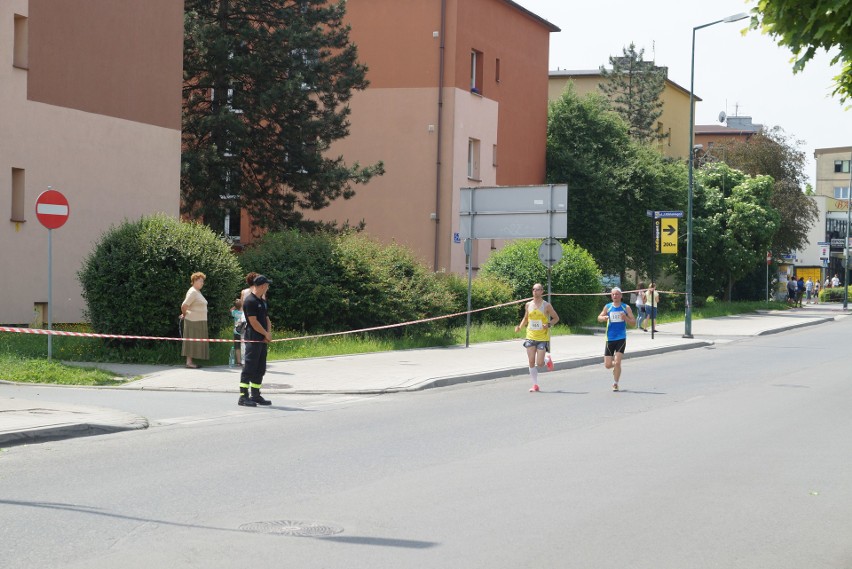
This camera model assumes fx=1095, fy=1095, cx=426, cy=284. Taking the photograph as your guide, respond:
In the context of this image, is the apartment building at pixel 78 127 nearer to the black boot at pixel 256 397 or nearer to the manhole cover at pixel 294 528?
the black boot at pixel 256 397

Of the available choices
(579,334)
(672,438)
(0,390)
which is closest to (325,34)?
(579,334)

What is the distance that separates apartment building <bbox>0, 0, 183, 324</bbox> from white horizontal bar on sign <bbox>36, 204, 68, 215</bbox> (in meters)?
6.52

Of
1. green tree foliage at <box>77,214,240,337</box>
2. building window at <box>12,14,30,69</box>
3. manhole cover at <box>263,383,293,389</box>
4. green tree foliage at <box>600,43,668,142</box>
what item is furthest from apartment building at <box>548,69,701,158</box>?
manhole cover at <box>263,383,293,389</box>

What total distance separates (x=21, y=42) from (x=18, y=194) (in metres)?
3.35

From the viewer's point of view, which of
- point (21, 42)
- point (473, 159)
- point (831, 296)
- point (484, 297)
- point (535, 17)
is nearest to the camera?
point (21, 42)

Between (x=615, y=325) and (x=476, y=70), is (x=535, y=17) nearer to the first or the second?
(x=476, y=70)

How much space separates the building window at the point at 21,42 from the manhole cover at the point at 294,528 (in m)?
19.5

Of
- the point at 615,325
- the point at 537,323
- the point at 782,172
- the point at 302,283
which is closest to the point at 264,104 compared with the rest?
the point at 302,283

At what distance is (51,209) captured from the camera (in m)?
17.6

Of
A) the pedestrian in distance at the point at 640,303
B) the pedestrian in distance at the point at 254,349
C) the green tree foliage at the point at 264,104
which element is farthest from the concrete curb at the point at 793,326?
the pedestrian in distance at the point at 254,349

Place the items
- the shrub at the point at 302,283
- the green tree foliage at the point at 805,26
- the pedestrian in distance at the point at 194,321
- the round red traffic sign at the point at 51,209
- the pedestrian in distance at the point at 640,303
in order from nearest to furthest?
the green tree foliage at the point at 805,26
the round red traffic sign at the point at 51,209
the pedestrian in distance at the point at 194,321
the shrub at the point at 302,283
the pedestrian in distance at the point at 640,303

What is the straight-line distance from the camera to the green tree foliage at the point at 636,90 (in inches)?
2810

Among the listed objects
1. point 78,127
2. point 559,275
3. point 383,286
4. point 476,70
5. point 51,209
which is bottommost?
point 383,286

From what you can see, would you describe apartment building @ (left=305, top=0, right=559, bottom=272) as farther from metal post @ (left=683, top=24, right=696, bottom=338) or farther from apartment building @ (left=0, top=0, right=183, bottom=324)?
apartment building @ (left=0, top=0, right=183, bottom=324)
